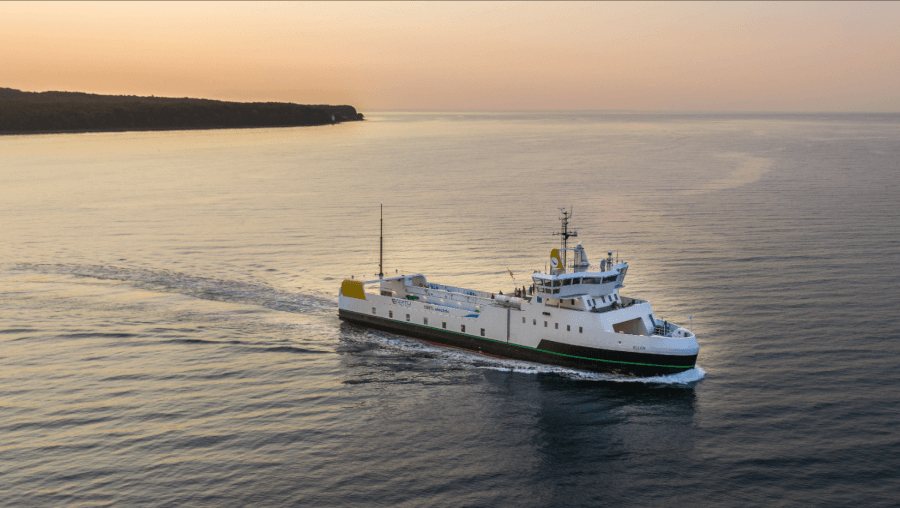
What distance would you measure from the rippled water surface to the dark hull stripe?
1094 mm

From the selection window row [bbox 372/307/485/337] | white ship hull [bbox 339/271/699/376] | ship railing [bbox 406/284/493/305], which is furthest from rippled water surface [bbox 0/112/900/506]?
ship railing [bbox 406/284/493/305]

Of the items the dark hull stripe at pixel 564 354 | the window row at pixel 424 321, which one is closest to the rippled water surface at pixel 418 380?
the dark hull stripe at pixel 564 354

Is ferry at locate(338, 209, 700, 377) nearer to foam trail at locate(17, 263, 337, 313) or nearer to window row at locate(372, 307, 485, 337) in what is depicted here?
window row at locate(372, 307, 485, 337)

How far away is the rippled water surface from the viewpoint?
37.2 metres

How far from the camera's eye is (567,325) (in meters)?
54.5

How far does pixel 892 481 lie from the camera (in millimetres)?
36156

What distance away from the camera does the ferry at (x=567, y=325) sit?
51844 mm

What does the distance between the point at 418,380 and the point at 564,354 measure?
11524 millimetres

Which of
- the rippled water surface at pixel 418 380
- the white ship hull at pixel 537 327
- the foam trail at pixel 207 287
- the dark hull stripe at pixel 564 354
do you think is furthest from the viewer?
the foam trail at pixel 207 287

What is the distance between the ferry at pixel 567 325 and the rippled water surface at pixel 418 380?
1485 millimetres

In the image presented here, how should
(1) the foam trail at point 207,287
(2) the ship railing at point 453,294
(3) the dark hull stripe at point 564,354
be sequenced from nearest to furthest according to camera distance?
1. (3) the dark hull stripe at point 564,354
2. (2) the ship railing at point 453,294
3. (1) the foam trail at point 207,287

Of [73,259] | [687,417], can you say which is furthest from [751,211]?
[73,259]

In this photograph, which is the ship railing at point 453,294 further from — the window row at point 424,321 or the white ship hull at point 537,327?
the window row at point 424,321

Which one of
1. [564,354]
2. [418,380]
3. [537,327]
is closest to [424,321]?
[418,380]
